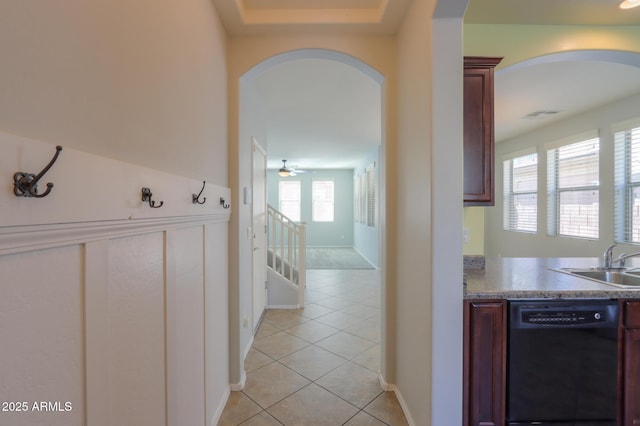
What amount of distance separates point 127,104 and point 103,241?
46 cm

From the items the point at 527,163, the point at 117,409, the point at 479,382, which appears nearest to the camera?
the point at 117,409

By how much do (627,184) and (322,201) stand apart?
7.71 m

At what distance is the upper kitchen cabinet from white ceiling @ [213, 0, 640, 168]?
0.45 m

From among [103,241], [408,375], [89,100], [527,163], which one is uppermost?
[527,163]

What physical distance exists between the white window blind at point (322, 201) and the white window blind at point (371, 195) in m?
2.74

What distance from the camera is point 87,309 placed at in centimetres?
74

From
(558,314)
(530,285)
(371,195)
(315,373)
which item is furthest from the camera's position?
(371,195)

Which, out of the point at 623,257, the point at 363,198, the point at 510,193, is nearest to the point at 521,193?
the point at 510,193

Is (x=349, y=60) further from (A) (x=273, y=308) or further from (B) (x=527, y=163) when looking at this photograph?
(B) (x=527, y=163)

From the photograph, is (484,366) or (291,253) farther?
(291,253)

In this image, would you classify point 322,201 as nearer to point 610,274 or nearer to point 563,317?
point 610,274

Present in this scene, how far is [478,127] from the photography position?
177 centimetres

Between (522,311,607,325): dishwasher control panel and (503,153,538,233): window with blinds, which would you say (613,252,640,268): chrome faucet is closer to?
(522,311,607,325): dishwasher control panel

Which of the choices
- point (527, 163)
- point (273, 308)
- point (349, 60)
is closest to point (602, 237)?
point (527, 163)
